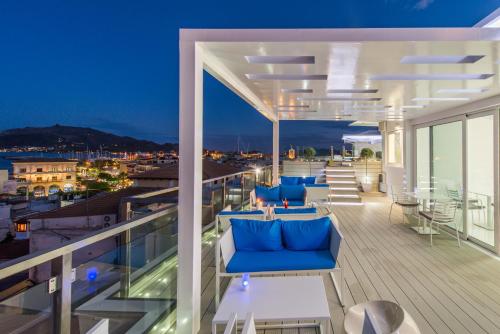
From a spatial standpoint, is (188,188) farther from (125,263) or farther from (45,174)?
(45,174)

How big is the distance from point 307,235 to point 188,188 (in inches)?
60.4

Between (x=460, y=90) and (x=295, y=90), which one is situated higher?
(x=295, y=90)

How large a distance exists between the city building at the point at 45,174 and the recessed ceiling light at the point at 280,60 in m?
12.9

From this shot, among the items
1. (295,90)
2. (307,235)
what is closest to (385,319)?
(307,235)

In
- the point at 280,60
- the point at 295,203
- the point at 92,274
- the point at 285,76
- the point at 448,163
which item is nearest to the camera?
the point at 92,274

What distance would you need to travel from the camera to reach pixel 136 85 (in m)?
41.6

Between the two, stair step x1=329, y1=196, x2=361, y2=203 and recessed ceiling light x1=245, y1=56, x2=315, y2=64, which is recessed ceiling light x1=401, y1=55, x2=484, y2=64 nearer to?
recessed ceiling light x1=245, y1=56, x2=315, y2=64

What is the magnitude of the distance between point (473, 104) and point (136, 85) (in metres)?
42.2

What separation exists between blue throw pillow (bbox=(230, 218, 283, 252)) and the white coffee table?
90 centimetres

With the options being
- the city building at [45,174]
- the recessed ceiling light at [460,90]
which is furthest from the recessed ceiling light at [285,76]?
the city building at [45,174]

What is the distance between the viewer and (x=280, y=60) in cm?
331

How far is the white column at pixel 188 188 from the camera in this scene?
8.82 feet

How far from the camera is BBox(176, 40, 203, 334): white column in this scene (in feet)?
8.82

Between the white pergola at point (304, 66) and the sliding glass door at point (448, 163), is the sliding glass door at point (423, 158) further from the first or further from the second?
the white pergola at point (304, 66)
